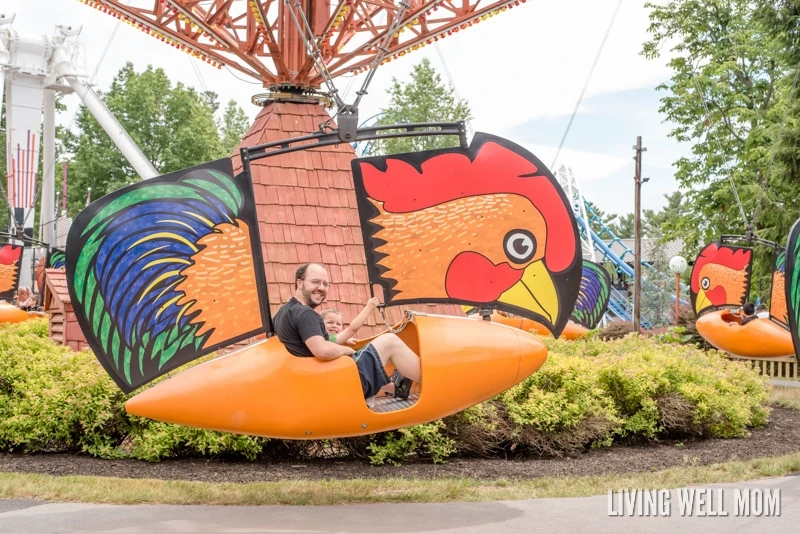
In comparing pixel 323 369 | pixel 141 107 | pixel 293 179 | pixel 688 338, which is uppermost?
pixel 141 107

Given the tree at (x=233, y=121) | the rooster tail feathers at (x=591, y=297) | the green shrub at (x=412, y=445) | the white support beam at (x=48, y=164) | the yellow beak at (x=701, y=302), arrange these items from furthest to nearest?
1. the tree at (x=233, y=121)
2. the white support beam at (x=48, y=164)
3. the rooster tail feathers at (x=591, y=297)
4. the yellow beak at (x=701, y=302)
5. the green shrub at (x=412, y=445)

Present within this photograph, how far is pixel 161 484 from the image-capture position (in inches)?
272

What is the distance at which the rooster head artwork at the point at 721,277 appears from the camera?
13523 millimetres

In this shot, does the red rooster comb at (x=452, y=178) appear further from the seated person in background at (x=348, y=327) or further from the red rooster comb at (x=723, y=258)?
the red rooster comb at (x=723, y=258)

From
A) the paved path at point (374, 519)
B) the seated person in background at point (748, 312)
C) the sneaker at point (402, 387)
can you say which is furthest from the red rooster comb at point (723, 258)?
the sneaker at point (402, 387)

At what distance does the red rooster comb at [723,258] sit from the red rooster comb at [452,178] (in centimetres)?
821

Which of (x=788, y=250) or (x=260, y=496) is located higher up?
(x=788, y=250)

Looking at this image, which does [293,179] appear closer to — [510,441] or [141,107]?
[510,441]

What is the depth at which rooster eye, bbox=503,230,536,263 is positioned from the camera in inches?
256

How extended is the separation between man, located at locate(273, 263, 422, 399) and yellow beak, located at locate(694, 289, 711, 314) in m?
9.23

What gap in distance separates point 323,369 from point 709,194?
23.4m

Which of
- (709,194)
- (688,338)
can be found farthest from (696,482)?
(709,194)

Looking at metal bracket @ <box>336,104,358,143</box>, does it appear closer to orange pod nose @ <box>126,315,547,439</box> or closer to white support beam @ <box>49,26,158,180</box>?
orange pod nose @ <box>126,315,547,439</box>

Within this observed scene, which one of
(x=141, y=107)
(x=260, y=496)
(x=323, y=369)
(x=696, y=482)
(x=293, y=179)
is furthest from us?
(x=141, y=107)
